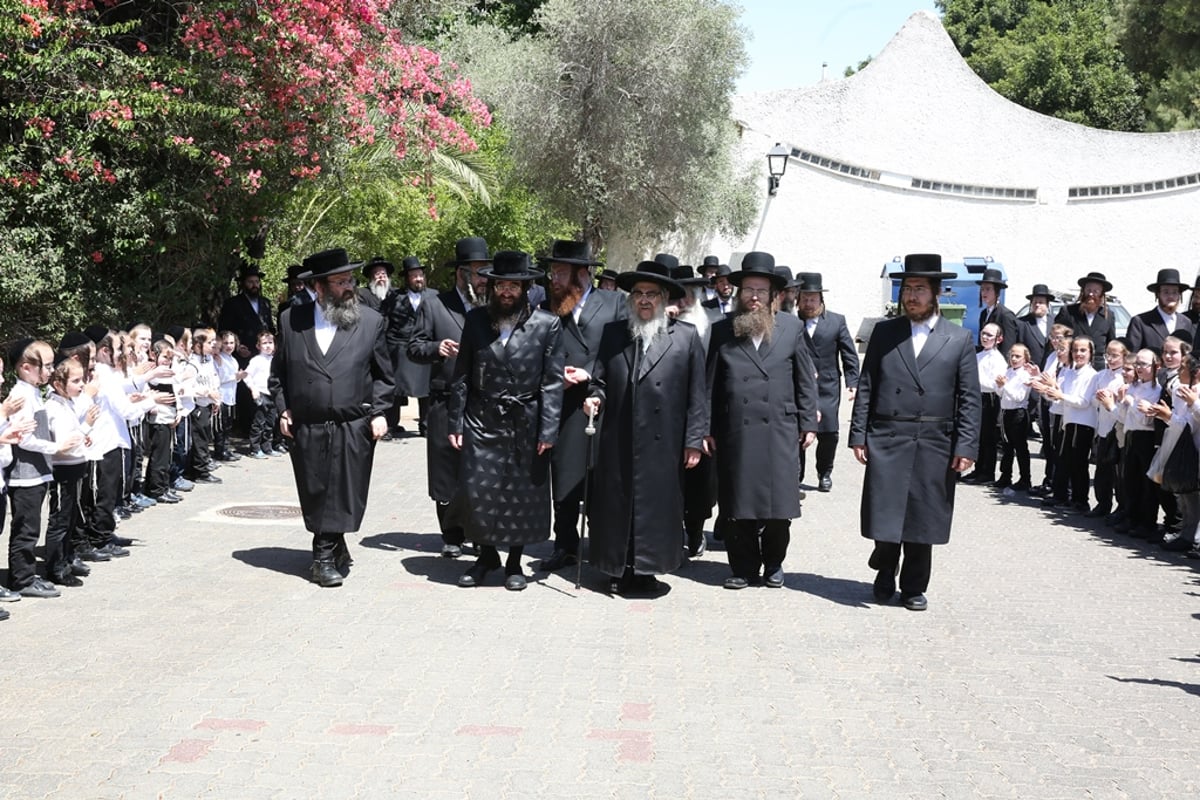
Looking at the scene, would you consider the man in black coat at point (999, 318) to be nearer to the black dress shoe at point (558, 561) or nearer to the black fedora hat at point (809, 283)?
the black fedora hat at point (809, 283)

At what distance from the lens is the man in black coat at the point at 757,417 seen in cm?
912

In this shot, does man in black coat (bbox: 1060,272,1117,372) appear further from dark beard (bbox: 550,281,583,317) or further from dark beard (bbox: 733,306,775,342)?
dark beard (bbox: 550,281,583,317)

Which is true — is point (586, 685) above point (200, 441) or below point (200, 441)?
below

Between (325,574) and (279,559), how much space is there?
103cm

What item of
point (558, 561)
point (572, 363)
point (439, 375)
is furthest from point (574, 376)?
point (439, 375)

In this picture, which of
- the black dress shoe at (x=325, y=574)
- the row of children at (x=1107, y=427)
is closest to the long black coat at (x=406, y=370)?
the black dress shoe at (x=325, y=574)

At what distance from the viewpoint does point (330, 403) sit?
9055 mm

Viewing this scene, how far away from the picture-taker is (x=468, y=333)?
359 inches

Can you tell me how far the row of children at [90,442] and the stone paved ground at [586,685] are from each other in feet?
1.11

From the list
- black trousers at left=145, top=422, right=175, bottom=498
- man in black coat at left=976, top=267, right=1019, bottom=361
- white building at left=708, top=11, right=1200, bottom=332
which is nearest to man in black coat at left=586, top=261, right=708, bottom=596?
black trousers at left=145, top=422, right=175, bottom=498

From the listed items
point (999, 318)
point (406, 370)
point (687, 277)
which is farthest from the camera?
point (999, 318)

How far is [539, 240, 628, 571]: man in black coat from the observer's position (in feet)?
31.1

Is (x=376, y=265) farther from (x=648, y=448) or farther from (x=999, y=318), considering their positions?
(x=648, y=448)

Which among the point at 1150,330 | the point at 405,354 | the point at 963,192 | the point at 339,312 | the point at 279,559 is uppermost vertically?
the point at 963,192
